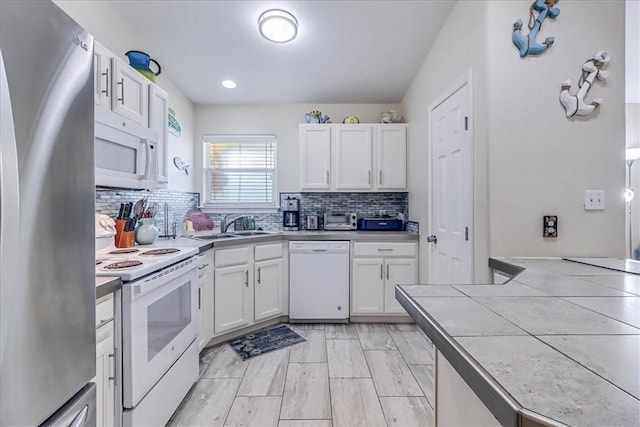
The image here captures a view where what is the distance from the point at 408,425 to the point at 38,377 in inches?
65.4

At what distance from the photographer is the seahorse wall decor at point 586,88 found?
4.90ft

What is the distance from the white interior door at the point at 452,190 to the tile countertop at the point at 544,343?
796mm

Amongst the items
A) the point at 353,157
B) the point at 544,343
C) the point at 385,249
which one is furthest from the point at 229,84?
the point at 544,343

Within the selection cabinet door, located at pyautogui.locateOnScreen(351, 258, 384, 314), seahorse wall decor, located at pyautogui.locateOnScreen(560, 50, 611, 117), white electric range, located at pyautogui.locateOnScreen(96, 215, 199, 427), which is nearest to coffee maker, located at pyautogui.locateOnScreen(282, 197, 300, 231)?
cabinet door, located at pyautogui.locateOnScreen(351, 258, 384, 314)

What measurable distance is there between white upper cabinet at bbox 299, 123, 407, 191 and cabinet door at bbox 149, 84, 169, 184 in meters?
1.47

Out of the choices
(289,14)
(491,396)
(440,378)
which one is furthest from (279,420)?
(289,14)

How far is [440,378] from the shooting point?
3.05 feet

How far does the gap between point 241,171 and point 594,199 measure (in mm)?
3280

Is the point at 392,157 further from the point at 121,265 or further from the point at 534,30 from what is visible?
the point at 121,265

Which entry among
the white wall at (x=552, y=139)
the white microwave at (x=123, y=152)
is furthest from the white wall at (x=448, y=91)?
the white microwave at (x=123, y=152)

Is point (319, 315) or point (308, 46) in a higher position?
point (308, 46)

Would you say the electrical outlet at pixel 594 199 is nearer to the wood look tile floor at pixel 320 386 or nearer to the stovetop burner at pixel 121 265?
the wood look tile floor at pixel 320 386

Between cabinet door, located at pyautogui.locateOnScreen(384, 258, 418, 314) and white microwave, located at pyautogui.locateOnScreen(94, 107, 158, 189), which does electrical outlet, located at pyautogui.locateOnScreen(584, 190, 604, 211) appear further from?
white microwave, located at pyautogui.locateOnScreen(94, 107, 158, 189)

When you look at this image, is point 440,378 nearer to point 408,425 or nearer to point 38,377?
point 408,425
